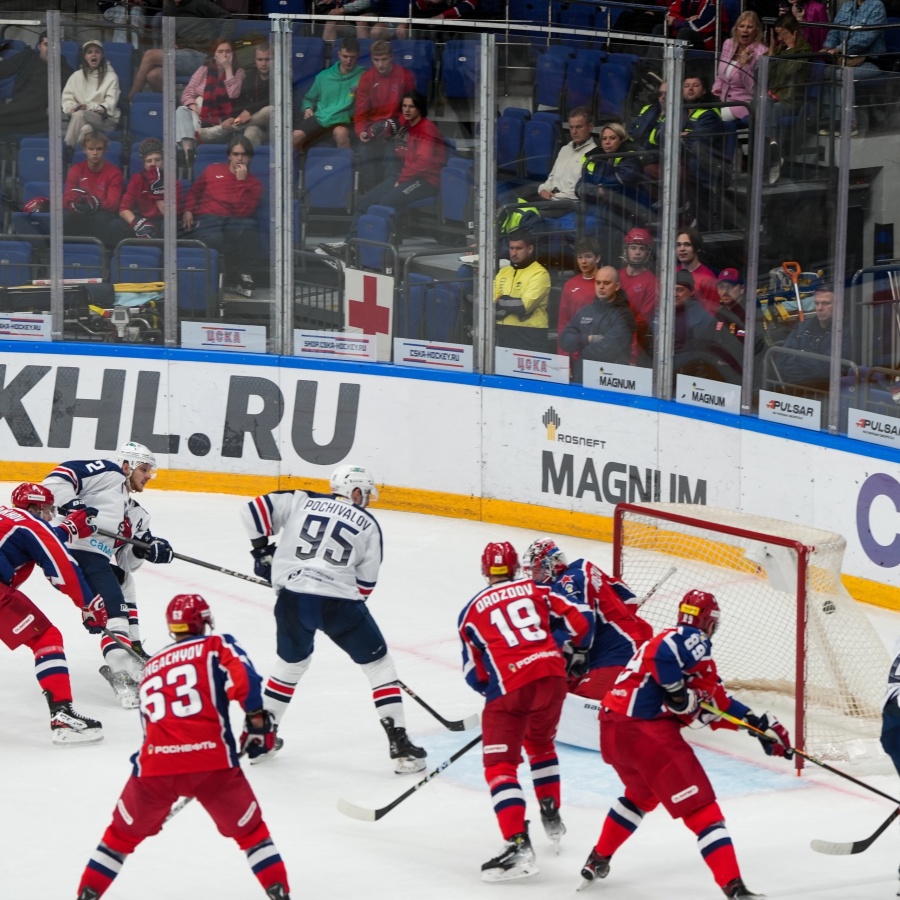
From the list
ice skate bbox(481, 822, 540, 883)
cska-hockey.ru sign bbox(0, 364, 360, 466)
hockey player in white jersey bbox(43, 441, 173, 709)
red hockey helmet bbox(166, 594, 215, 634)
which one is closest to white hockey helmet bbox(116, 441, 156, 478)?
hockey player in white jersey bbox(43, 441, 173, 709)

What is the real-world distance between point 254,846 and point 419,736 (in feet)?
6.50

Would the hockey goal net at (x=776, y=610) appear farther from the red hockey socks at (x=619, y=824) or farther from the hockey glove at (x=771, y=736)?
the red hockey socks at (x=619, y=824)

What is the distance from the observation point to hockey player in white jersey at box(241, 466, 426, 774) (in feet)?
21.1

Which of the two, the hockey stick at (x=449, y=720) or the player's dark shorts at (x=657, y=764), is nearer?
the player's dark shorts at (x=657, y=764)

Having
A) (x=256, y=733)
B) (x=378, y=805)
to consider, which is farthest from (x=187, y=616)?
(x=378, y=805)

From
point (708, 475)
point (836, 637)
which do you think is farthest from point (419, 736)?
point (708, 475)

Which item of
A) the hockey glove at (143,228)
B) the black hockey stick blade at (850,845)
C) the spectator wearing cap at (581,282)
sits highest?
the hockey glove at (143,228)

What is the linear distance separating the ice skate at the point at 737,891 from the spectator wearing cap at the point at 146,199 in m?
6.42

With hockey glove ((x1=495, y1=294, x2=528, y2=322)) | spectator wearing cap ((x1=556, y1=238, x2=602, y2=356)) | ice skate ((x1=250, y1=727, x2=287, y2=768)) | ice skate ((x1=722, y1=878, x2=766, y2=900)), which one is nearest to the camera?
ice skate ((x1=722, y1=878, x2=766, y2=900))

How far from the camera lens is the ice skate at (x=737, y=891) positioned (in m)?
5.21

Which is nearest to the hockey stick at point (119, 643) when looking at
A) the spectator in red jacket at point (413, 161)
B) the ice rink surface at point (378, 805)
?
the ice rink surface at point (378, 805)

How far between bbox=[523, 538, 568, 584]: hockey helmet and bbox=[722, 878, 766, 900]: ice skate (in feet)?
4.69

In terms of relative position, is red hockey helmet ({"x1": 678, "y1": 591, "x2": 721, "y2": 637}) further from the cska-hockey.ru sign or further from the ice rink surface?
the cska-hockey.ru sign

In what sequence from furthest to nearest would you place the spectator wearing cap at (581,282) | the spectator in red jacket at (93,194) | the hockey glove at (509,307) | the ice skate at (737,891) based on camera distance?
the spectator in red jacket at (93,194) → the hockey glove at (509,307) → the spectator wearing cap at (581,282) → the ice skate at (737,891)
